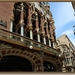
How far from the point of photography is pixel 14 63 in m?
7.62

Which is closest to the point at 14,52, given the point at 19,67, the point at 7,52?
the point at 7,52

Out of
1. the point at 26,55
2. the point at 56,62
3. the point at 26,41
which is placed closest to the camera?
the point at 26,41

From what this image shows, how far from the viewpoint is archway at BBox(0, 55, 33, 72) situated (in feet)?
23.1

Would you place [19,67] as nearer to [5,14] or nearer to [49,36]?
[5,14]

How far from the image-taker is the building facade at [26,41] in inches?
285

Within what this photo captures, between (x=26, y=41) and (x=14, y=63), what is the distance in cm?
144

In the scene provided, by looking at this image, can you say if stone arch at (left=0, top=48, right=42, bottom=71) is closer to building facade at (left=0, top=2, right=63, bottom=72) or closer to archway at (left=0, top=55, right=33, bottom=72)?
building facade at (left=0, top=2, right=63, bottom=72)

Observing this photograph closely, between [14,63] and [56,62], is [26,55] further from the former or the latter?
[56,62]

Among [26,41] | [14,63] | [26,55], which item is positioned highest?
[26,41]

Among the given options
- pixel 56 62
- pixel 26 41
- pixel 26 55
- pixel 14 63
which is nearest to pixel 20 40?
pixel 26 41

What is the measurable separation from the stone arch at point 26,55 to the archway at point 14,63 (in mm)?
255

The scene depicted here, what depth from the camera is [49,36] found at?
39.2ft

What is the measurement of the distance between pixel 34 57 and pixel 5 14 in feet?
11.2

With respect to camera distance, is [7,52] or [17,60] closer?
[7,52]
